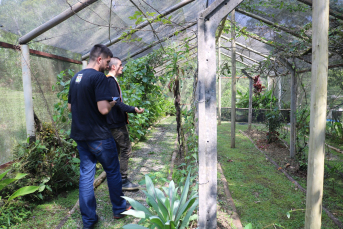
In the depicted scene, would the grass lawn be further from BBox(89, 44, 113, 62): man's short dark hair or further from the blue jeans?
BBox(89, 44, 113, 62): man's short dark hair

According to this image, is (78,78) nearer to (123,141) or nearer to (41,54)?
(123,141)

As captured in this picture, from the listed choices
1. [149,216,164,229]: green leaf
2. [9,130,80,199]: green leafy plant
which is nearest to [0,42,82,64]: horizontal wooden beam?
[9,130,80,199]: green leafy plant

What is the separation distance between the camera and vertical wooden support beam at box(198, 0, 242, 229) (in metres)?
1.98

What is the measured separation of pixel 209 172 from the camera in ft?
6.77

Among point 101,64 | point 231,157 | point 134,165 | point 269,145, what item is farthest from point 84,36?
point 269,145

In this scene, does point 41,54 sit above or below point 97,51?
above

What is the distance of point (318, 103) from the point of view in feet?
5.57

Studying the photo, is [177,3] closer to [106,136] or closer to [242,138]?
[106,136]

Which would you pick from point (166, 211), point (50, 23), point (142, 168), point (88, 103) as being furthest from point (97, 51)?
point (142, 168)

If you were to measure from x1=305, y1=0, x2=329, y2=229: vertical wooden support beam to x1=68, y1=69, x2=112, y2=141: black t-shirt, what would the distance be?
6.09 feet

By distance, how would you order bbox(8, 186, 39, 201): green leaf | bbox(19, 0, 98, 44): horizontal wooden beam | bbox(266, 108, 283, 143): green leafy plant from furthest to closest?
bbox(266, 108, 283, 143): green leafy plant, bbox(19, 0, 98, 44): horizontal wooden beam, bbox(8, 186, 39, 201): green leaf

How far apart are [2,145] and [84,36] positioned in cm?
255

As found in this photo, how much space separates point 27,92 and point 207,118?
2.77m

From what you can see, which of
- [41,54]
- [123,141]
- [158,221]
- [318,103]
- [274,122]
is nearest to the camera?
[318,103]
